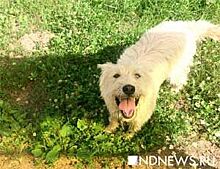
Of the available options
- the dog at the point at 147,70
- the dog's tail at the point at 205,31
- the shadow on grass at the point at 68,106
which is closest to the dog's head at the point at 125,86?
the dog at the point at 147,70

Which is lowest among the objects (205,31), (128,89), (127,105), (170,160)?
(170,160)

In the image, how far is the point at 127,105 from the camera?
17.9 ft

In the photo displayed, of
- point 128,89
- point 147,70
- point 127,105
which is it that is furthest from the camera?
point 147,70

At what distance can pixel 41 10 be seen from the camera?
8.11 meters

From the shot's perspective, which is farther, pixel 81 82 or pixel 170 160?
pixel 81 82

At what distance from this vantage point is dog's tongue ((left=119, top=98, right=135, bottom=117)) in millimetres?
5441

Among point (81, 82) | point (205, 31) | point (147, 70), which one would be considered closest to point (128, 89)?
point (147, 70)

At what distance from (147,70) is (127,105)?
18.6 inches

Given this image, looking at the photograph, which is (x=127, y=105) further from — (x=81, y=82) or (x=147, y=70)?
(x=81, y=82)

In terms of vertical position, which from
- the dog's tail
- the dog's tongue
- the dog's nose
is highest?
the dog's tail

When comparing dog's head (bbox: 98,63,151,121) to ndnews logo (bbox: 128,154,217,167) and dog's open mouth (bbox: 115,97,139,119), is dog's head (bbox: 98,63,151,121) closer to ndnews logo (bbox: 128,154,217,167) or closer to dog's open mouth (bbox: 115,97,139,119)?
dog's open mouth (bbox: 115,97,139,119)

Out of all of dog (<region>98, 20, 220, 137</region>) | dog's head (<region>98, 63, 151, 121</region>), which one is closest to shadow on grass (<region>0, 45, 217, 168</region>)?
dog (<region>98, 20, 220, 137</region>)

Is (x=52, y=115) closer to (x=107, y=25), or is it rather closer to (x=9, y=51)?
(x=9, y=51)

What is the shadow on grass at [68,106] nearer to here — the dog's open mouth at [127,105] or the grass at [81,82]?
the grass at [81,82]
